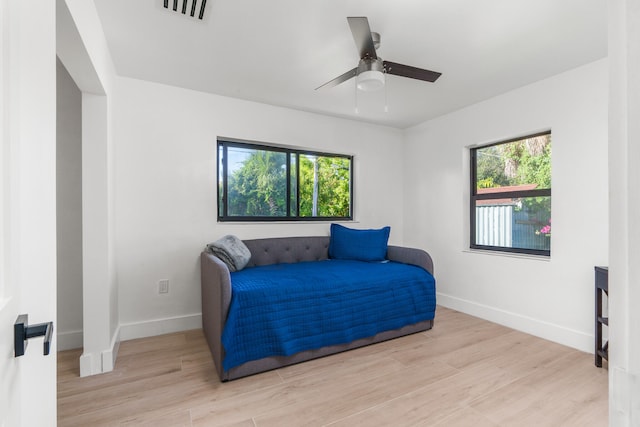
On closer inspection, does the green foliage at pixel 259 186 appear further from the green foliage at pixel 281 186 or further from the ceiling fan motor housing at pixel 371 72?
the ceiling fan motor housing at pixel 371 72

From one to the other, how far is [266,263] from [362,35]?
227 cm

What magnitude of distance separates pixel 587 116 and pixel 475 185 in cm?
118

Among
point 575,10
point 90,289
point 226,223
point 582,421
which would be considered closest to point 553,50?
point 575,10

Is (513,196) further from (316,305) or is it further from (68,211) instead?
(68,211)

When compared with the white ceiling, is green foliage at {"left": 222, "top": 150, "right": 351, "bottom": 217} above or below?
below

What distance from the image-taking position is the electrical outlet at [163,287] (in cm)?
283

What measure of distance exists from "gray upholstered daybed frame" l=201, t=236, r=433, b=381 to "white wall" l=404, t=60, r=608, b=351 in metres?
0.75

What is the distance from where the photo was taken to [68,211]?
8.14 feet

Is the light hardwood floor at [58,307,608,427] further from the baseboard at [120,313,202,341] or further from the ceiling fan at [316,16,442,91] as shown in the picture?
the ceiling fan at [316,16,442,91]

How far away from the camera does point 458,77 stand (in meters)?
2.70

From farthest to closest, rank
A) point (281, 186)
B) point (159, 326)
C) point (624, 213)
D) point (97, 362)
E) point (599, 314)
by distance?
point (281, 186) < point (159, 326) < point (599, 314) < point (97, 362) < point (624, 213)

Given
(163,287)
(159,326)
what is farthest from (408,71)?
(159,326)

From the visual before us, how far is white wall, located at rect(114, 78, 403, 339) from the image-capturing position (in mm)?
2703
